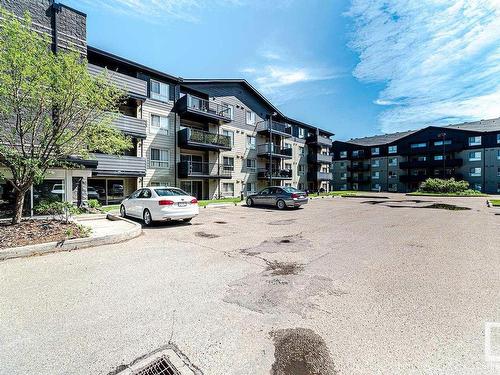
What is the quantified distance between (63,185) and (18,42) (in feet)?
24.0

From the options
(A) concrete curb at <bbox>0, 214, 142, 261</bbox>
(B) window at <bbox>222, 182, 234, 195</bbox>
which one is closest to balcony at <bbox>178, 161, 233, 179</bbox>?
(B) window at <bbox>222, 182, 234, 195</bbox>

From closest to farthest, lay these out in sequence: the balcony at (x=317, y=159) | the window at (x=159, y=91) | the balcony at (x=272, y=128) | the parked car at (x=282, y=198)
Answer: the parked car at (x=282, y=198) → the window at (x=159, y=91) → the balcony at (x=272, y=128) → the balcony at (x=317, y=159)

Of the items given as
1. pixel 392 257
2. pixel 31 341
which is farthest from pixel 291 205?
pixel 31 341

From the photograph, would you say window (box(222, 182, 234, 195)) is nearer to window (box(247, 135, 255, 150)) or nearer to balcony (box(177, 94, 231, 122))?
window (box(247, 135, 255, 150))

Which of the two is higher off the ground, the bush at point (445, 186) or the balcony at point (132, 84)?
the balcony at point (132, 84)

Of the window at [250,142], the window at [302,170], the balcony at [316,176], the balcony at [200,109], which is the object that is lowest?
the balcony at [316,176]

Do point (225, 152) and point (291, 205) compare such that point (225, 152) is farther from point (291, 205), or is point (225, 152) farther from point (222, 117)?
point (291, 205)

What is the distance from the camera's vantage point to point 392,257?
6117 millimetres

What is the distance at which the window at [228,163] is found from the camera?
91.6 feet

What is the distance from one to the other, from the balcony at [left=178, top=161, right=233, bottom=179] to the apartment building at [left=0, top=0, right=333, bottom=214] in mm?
100

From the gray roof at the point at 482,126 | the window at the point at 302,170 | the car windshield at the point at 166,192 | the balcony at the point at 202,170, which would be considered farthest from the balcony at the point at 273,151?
the gray roof at the point at 482,126

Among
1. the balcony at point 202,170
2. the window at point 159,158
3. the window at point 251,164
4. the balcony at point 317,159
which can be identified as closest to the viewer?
the window at point 159,158

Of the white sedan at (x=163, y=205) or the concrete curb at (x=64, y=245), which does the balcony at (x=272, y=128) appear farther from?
the concrete curb at (x=64, y=245)

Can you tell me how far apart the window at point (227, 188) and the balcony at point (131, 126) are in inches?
425
